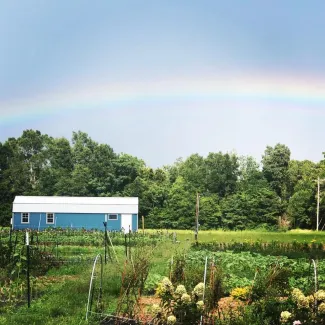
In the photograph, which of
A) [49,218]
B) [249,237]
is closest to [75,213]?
[49,218]

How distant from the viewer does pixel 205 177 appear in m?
58.8

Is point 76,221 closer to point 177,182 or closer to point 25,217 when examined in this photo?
point 25,217

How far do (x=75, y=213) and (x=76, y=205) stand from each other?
752mm

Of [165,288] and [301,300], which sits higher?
[165,288]

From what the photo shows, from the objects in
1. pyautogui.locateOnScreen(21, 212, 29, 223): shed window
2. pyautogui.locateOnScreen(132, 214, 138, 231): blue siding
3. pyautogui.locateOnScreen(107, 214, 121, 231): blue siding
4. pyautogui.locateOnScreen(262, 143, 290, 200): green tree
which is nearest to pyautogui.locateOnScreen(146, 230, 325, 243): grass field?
pyautogui.locateOnScreen(132, 214, 138, 231): blue siding

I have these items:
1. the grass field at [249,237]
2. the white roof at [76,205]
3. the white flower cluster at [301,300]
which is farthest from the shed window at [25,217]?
the white flower cluster at [301,300]

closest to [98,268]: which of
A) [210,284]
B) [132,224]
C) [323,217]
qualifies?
[210,284]

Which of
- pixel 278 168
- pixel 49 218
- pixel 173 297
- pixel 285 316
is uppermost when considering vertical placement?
pixel 278 168

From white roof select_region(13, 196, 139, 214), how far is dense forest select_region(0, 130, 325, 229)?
666 cm

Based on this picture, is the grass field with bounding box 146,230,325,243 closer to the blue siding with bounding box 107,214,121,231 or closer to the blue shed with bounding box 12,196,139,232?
the blue shed with bounding box 12,196,139,232

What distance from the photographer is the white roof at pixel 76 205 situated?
4344cm

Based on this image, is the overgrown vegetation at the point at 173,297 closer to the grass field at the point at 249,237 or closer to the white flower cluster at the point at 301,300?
the white flower cluster at the point at 301,300

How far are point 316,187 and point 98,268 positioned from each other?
44012 millimetres

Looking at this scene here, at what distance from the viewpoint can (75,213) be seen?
4356 cm
